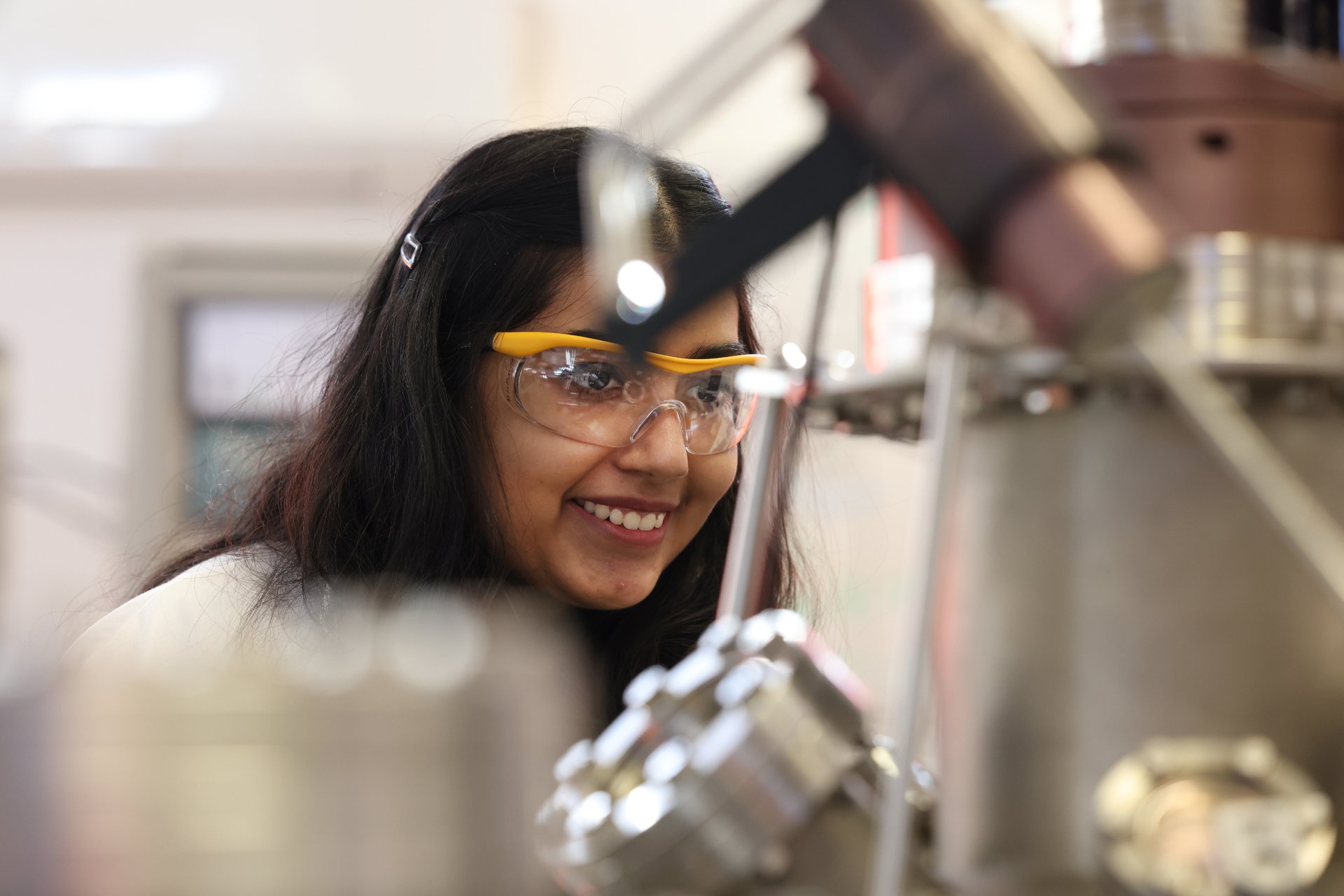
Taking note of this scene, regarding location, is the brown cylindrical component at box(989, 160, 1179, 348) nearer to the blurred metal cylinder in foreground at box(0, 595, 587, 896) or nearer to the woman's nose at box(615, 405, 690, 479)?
the blurred metal cylinder in foreground at box(0, 595, 587, 896)

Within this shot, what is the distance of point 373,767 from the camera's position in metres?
0.23

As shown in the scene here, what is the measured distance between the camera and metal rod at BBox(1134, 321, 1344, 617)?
0.33 meters

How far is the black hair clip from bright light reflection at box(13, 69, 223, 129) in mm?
2262

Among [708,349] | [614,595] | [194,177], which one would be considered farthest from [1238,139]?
[194,177]

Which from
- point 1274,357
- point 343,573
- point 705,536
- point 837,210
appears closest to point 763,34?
point 837,210

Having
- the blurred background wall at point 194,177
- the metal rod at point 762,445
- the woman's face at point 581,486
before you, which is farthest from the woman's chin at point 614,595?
→ the blurred background wall at point 194,177

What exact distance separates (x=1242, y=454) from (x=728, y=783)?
0.14 metres

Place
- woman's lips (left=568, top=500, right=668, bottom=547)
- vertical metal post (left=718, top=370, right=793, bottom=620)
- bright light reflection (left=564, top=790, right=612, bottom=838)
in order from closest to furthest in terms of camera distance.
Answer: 1. bright light reflection (left=564, top=790, right=612, bottom=838)
2. vertical metal post (left=718, top=370, right=793, bottom=620)
3. woman's lips (left=568, top=500, right=668, bottom=547)

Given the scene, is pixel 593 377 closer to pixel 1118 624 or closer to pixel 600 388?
pixel 600 388

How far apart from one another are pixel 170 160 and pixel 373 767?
3345mm

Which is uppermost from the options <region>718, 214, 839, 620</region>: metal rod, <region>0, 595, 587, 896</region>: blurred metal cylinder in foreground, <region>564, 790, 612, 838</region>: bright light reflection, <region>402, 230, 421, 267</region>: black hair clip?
<region>402, 230, 421, 267</region>: black hair clip

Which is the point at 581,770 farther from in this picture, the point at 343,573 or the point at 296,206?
the point at 296,206

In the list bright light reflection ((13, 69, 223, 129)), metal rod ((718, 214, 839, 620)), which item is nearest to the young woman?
metal rod ((718, 214, 839, 620))

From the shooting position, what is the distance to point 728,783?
0.33 m
